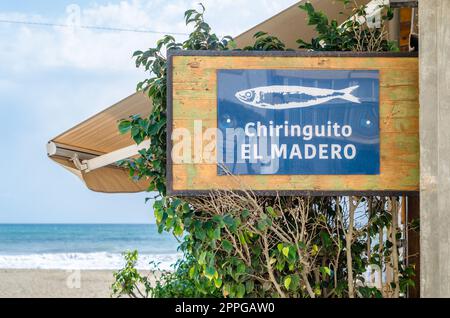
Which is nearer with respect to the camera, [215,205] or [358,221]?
[215,205]

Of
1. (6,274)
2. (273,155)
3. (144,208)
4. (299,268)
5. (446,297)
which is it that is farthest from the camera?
(144,208)

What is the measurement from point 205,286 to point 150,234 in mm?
26014

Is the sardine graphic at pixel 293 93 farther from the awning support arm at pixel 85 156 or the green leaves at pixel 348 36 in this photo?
the awning support arm at pixel 85 156

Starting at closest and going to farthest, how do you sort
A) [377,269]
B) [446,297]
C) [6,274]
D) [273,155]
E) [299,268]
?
[446,297] → [273,155] → [299,268] → [377,269] → [6,274]

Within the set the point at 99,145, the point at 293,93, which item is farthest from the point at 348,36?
the point at 99,145

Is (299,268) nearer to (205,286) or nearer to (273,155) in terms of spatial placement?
(205,286)

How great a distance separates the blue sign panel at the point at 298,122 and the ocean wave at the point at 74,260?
23720mm

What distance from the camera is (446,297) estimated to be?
2.57 metres

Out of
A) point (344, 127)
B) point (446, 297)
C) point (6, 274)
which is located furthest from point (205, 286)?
point (6, 274)

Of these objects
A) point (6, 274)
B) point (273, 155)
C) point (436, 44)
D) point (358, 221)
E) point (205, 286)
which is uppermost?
point (436, 44)

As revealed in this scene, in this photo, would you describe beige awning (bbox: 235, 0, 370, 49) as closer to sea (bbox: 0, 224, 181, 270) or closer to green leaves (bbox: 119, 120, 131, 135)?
green leaves (bbox: 119, 120, 131, 135)

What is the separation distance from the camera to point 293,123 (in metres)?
3.00

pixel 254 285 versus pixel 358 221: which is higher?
pixel 358 221

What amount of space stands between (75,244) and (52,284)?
7.13m
